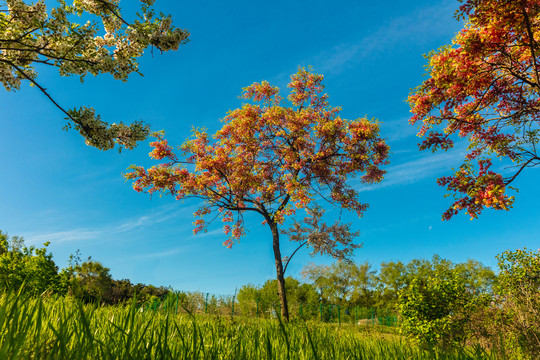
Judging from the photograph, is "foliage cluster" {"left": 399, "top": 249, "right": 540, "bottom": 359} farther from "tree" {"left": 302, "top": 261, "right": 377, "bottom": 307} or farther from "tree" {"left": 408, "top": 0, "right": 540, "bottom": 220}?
"tree" {"left": 302, "top": 261, "right": 377, "bottom": 307}

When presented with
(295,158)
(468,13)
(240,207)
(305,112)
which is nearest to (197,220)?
(240,207)

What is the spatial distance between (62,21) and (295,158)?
11.6 meters

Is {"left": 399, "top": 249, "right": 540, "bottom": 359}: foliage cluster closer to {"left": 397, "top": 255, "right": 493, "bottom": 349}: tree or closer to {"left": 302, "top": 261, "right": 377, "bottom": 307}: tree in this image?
{"left": 397, "top": 255, "right": 493, "bottom": 349}: tree

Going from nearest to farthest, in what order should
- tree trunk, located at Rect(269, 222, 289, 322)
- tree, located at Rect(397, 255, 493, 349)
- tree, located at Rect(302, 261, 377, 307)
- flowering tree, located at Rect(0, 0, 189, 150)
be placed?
flowering tree, located at Rect(0, 0, 189, 150)
tree, located at Rect(397, 255, 493, 349)
tree trunk, located at Rect(269, 222, 289, 322)
tree, located at Rect(302, 261, 377, 307)

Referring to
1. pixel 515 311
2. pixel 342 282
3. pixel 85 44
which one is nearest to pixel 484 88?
pixel 515 311

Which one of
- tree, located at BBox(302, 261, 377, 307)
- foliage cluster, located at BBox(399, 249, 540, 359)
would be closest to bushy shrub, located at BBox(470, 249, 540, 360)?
foliage cluster, located at BBox(399, 249, 540, 359)

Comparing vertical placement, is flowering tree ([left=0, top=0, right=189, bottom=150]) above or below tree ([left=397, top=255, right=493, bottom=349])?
above

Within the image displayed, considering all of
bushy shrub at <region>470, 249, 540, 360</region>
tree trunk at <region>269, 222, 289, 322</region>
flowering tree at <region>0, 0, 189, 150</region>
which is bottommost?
bushy shrub at <region>470, 249, 540, 360</region>

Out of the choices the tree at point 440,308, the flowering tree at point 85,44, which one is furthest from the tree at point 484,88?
the flowering tree at point 85,44

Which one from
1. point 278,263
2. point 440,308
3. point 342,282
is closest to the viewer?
point 440,308

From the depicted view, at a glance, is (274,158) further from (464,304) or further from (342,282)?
(342,282)

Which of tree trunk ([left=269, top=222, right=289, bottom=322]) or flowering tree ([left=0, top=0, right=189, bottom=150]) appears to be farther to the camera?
tree trunk ([left=269, top=222, right=289, bottom=322])

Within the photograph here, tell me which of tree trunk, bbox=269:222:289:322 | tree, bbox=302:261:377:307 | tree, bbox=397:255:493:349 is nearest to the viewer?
tree, bbox=397:255:493:349

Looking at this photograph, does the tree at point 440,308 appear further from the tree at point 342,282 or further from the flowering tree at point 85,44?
the tree at point 342,282
